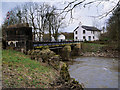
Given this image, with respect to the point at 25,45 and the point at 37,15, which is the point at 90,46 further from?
the point at 25,45

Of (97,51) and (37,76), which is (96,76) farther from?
(97,51)

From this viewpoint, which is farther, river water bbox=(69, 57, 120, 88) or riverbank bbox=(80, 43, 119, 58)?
riverbank bbox=(80, 43, 119, 58)

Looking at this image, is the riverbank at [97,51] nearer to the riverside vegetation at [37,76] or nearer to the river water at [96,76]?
the river water at [96,76]

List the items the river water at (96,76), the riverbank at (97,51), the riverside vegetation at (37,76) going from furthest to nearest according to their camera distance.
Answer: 1. the riverbank at (97,51)
2. the river water at (96,76)
3. the riverside vegetation at (37,76)

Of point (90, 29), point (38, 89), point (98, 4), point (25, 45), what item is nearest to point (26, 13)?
point (25, 45)

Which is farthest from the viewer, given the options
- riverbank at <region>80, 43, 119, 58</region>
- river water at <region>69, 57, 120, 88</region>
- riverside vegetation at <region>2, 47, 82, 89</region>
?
riverbank at <region>80, 43, 119, 58</region>

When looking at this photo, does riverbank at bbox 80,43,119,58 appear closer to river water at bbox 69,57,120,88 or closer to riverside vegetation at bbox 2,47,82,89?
river water at bbox 69,57,120,88

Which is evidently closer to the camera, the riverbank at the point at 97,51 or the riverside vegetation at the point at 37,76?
the riverside vegetation at the point at 37,76

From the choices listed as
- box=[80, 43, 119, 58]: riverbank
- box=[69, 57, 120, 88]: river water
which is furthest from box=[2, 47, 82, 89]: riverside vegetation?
box=[80, 43, 119, 58]: riverbank

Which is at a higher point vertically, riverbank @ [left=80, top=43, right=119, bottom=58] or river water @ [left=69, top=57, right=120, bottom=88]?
riverbank @ [left=80, top=43, right=119, bottom=58]

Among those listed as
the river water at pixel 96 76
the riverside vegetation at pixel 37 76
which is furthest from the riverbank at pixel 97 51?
the riverside vegetation at pixel 37 76

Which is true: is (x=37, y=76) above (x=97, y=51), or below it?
above

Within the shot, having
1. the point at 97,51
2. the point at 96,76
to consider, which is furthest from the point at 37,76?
the point at 97,51

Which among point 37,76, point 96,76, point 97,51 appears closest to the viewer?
point 37,76
